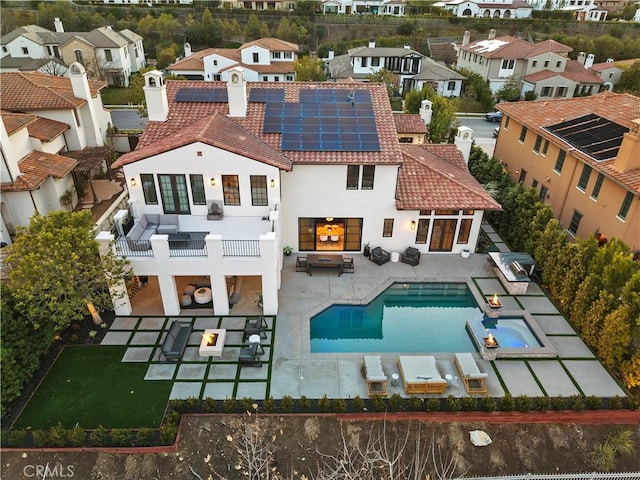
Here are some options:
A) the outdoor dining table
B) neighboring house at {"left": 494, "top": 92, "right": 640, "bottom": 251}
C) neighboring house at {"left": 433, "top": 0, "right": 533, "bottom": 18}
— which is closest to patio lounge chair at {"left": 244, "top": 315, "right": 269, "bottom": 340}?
the outdoor dining table

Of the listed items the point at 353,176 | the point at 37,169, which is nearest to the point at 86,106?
the point at 37,169

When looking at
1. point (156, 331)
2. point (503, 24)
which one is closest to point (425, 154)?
point (156, 331)

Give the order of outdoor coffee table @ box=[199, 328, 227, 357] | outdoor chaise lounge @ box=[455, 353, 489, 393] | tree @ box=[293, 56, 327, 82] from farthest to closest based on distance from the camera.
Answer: tree @ box=[293, 56, 327, 82] < outdoor coffee table @ box=[199, 328, 227, 357] < outdoor chaise lounge @ box=[455, 353, 489, 393]

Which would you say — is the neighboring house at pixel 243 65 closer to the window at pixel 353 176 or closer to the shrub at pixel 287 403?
the window at pixel 353 176

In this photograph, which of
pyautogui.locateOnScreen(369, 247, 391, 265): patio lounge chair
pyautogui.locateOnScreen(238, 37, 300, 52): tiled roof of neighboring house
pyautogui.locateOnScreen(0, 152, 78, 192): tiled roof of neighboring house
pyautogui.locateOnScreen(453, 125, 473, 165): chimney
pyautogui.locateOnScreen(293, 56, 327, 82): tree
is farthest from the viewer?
pyautogui.locateOnScreen(238, 37, 300, 52): tiled roof of neighboring house

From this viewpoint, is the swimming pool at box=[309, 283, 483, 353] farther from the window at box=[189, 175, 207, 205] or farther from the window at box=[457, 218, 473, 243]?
the window at box=[189, 175, 207, 205]

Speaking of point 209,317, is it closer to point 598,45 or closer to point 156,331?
point 156,331
